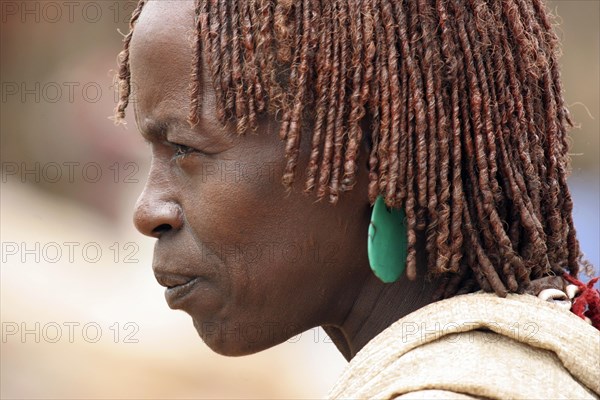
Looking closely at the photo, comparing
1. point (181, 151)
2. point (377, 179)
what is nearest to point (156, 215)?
point (181, 151)

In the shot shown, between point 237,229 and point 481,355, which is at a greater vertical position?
point 237,229

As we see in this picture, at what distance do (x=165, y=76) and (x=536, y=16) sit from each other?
86 cm

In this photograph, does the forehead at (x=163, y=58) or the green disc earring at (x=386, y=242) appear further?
the forehead at (x=163, y=58)

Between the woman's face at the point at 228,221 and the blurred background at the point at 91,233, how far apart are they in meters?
4.37

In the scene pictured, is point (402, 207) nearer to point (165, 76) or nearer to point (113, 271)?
point (165, 76)

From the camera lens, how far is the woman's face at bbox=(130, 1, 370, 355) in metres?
2.24

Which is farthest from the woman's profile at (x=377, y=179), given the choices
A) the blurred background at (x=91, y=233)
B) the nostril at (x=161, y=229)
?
the blurred background at (x=91, y=233)

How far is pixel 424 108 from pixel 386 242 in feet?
0.97

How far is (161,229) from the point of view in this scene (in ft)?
7.78

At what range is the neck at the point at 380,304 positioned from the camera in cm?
229
